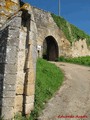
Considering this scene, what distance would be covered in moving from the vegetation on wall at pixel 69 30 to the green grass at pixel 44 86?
9.58 m

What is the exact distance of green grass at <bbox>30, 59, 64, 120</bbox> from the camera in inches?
265

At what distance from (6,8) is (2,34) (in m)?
0.79

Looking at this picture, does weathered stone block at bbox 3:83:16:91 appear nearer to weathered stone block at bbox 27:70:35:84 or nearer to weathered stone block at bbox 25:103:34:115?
weathered stone block at bbox 27:70:35:84

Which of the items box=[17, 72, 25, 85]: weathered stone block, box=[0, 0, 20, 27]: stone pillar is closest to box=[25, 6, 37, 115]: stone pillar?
box=[17, 72, 25, 85]: weathered stone block

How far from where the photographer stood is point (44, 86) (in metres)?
7.83

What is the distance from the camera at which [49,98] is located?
24.2ft

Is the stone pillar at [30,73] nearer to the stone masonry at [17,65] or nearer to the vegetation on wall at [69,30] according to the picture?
the stone masonry at [17,65]

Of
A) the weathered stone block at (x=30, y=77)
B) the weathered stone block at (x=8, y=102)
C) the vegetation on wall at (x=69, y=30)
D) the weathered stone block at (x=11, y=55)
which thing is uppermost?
the vegetation on wall at (x=69, y=30)

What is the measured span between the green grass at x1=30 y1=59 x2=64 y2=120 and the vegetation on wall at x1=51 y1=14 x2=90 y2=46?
377 inches

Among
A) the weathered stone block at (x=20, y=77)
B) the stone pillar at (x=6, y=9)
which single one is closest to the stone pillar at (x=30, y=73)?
the weathered stone block at (x=20, y=77)

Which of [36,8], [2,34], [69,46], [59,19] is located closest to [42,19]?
[36,8]

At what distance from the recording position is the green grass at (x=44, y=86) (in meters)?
6.74

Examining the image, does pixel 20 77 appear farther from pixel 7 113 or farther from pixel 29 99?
pixel 7 113

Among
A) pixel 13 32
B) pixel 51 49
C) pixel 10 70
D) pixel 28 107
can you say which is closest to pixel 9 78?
pixel 10 70
